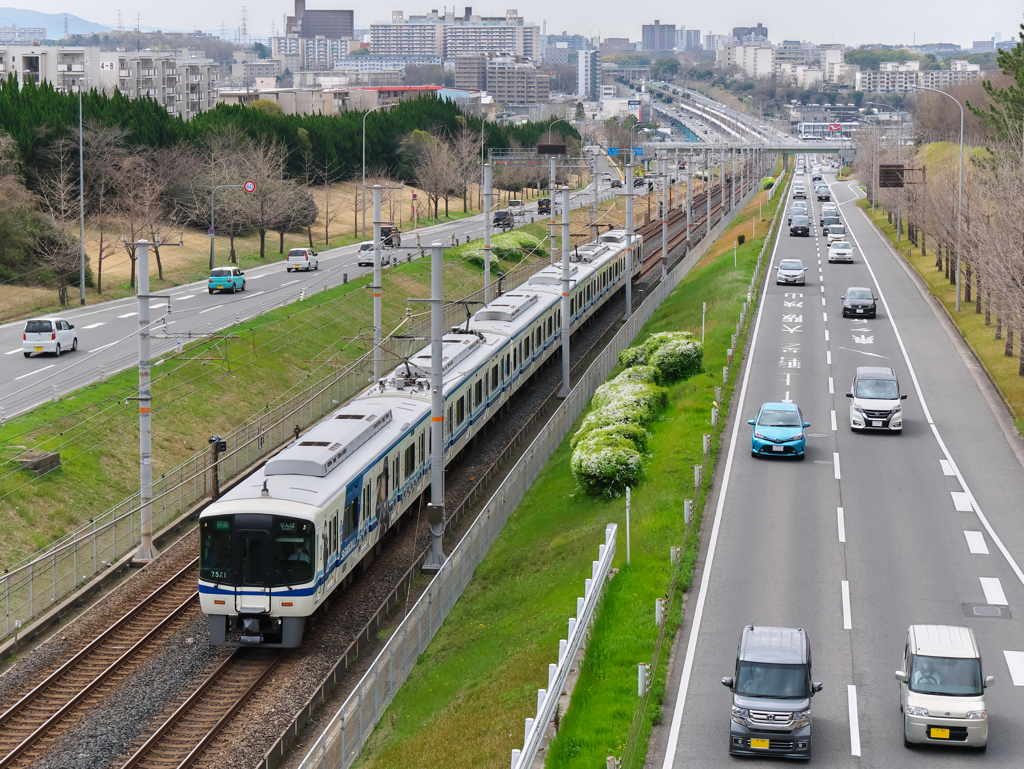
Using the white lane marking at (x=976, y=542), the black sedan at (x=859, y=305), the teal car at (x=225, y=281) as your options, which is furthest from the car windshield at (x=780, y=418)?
the teal car at (x=225, y=281)

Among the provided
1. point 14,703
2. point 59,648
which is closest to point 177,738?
point 14,703

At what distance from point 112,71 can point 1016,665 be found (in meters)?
142

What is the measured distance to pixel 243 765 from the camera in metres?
20.4

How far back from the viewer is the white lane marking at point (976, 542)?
26.5 m

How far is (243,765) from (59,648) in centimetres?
712

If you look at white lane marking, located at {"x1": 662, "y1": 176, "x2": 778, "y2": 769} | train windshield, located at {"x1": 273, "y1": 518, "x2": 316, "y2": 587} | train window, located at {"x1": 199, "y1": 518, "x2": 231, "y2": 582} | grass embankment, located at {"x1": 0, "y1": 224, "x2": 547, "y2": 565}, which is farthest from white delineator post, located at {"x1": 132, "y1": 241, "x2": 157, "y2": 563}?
white lane marking, located at {"x1": 662, "y1": 176, "x2": 778, "y2": 769}

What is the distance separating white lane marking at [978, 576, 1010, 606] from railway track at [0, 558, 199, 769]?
17.4m

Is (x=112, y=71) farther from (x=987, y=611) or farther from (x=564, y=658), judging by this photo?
(x=987, y=611)

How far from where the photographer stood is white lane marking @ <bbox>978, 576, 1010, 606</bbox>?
23605mm

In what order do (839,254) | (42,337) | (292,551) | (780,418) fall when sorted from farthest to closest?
(839,254) → (42,337) → (780,418) → (292,551)

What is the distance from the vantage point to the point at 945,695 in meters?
17.6

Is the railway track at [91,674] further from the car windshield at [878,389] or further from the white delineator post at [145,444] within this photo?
the car windshield at [878,389]

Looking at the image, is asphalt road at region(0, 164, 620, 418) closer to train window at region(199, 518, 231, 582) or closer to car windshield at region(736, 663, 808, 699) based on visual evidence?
train window at region(199, 518, 231, 582)

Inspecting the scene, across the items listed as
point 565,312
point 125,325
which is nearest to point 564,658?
point 565,312
